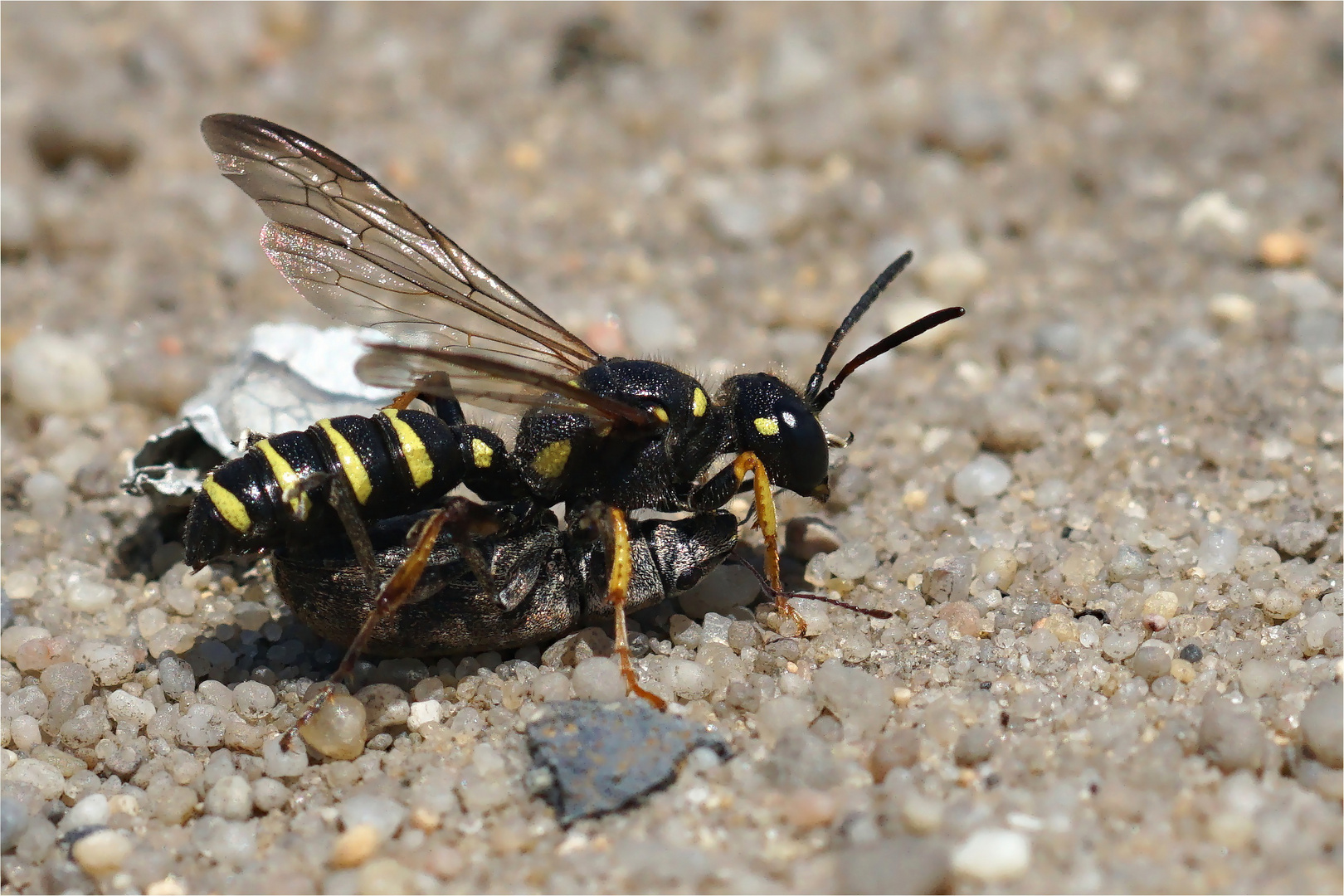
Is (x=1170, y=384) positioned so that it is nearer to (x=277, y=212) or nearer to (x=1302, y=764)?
(x=1302, y=764)

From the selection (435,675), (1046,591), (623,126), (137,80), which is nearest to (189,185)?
(137,80)

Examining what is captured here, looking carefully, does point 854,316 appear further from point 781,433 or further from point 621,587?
point 621,587

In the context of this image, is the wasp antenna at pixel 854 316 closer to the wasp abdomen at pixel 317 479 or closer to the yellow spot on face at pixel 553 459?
the yellow spot on face at pixel 553 459

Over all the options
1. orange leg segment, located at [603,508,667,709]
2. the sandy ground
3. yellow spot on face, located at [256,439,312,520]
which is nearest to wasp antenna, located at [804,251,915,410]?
the sandy ground

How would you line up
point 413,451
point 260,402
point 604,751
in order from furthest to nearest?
point 260,402 < point 413,451 < point 604,751

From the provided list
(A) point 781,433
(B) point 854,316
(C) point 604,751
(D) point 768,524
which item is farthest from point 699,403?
(C) point 604,751

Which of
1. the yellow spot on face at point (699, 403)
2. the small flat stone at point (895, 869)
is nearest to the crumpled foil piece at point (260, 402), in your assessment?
the yellow spot on face at point (699, 403)

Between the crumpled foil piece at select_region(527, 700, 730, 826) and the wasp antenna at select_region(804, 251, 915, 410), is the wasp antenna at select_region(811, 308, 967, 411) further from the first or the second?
the crumpled foil piece at select_region(527, 700, 730, 826)
